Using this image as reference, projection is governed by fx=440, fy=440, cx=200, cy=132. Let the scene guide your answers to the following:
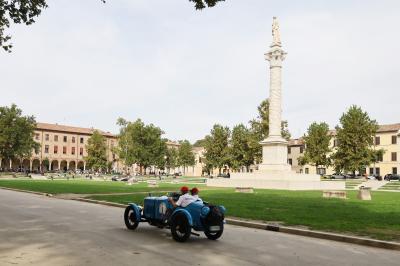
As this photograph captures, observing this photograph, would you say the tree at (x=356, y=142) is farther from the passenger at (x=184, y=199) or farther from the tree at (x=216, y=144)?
the passenger at (x=184, y=199)

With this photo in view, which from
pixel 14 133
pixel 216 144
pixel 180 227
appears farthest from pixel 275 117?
pixel 14 133

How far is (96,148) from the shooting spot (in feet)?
338

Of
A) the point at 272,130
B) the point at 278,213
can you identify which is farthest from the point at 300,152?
the point at 278,213

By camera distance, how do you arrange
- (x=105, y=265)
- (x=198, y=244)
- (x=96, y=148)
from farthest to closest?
(x=96, y=148)
(x=198, y=244)
(x=105, y=265)

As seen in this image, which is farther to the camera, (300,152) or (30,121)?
(300,152)

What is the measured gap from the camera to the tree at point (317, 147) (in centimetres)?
7694

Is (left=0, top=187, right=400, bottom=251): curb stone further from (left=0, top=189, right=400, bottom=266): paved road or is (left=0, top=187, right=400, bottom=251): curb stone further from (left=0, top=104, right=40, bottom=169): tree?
(left=0, top=104, right=40, bottom=169): tree

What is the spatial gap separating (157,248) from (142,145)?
87.8m

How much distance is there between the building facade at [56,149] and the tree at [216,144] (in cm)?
3608

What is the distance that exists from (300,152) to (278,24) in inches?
2651

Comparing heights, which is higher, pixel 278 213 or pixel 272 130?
pixel 272 130

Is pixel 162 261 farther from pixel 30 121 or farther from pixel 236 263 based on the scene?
pixel 30 121

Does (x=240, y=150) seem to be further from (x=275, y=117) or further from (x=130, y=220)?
(x=130, y=220)

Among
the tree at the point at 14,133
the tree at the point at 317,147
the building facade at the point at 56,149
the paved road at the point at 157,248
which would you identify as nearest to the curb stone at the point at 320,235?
the paved road at the point at 157,248
